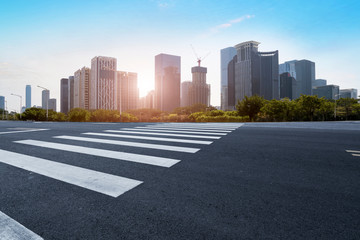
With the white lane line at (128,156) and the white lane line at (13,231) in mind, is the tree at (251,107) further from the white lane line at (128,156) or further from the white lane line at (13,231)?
the white lane line at (13,231)

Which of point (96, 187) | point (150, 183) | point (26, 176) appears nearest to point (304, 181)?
point (150, 183)

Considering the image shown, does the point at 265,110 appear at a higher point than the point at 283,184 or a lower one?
higher

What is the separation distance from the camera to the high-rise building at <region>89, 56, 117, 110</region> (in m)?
146

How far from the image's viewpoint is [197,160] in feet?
13.6

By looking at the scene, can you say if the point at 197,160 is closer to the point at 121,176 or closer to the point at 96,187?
the point at 121,176

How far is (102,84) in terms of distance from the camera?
147625 mm

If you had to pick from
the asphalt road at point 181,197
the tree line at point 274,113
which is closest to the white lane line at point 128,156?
the asphalt road at point 181,197

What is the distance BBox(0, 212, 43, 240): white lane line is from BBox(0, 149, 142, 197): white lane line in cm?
89

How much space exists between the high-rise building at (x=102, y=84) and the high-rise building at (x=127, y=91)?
11474 mm

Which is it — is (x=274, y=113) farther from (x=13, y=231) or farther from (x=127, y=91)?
(x=127, y=91)

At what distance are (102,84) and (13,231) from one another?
523ft

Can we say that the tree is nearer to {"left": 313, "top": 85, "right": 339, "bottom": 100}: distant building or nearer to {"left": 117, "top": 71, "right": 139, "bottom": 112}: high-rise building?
{"left": 117, "top": 71, "right": 139, "bottom": 112}: high-rise building

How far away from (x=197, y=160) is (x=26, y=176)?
3.10m

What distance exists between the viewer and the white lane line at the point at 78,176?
2.75 m
